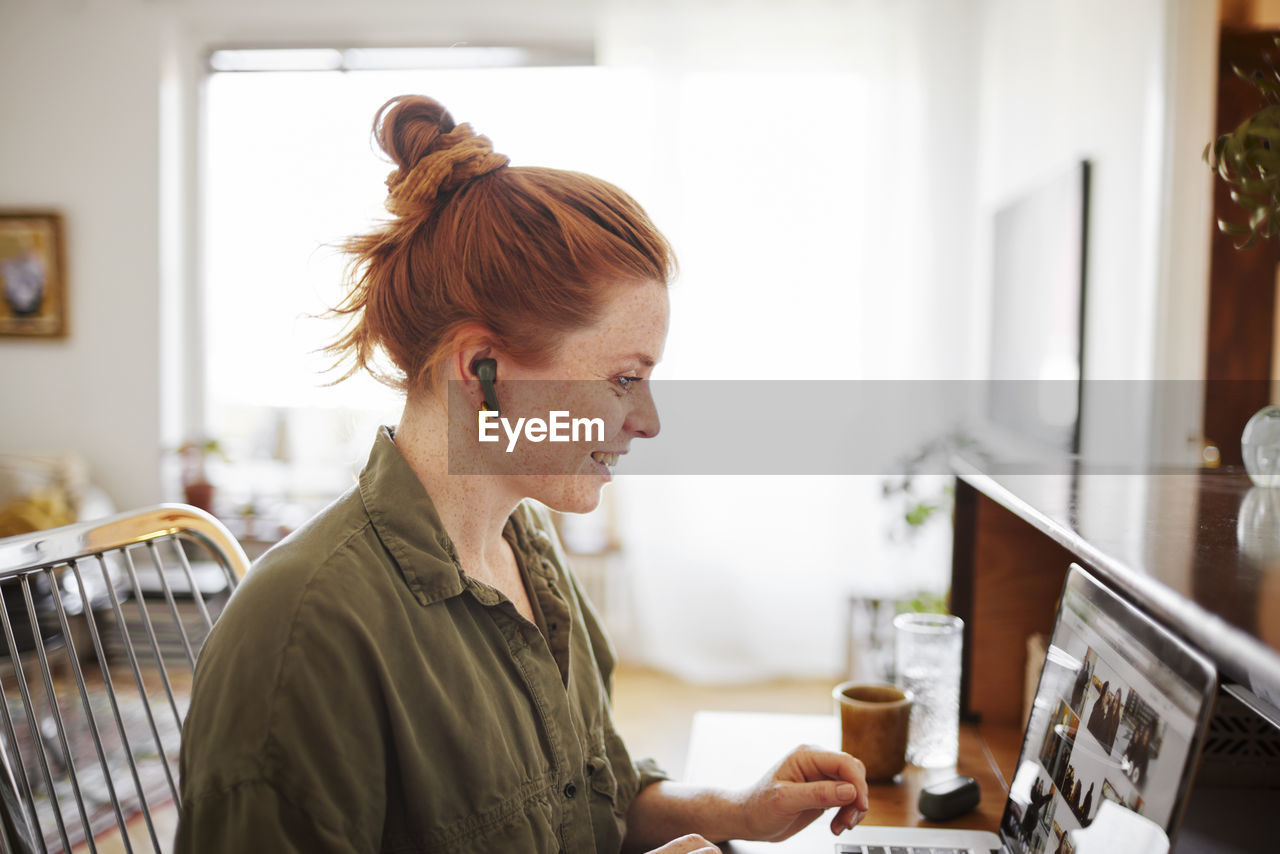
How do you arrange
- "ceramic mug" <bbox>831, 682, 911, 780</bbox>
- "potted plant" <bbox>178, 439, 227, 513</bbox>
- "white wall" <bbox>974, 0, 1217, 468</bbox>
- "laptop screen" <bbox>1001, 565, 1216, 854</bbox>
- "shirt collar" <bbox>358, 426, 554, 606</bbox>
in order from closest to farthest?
1. "laptop screen" <bbox>1001, 565, 1216, 854</bbox>
2. "shirt collar" <bbox>358, 426, 554, 606</bbox>
3. "ceramic mug" <bbox>831, 682, 911, 780</bbox>
4. "white wall" <bbox>974, 0, 1217, 468</bbox>
5. "potted plant" <bbox>178, 439, 227, 513</bbox>

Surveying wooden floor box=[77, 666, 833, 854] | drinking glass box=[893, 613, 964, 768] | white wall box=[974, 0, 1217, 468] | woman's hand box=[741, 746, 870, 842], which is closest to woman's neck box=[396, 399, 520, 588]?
woman's hand box=[741, 746, 870, 842]

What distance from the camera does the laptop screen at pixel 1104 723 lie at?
1.97 feet

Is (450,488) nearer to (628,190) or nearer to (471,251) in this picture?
(471,251)

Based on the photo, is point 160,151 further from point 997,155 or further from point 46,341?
point 997,155

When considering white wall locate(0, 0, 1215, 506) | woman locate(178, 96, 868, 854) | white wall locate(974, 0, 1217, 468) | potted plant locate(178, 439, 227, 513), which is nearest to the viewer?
woman locate(178, 96, 868, 854)

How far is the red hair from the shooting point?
0.89 metres

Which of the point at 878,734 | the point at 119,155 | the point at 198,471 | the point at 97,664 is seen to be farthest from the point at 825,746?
the point at 119,155

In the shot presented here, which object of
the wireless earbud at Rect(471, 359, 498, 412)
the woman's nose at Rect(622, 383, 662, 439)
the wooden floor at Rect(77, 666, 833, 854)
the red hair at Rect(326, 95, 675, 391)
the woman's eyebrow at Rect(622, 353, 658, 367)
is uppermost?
the red hair at Rect(326, 95, 675, 391)

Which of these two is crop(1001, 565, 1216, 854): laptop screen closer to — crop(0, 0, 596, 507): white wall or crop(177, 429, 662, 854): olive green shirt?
crop(177, 429, 662, 854): olive green shirt

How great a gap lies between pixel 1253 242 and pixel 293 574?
0.89 metres

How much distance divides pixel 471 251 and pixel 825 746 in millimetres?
751

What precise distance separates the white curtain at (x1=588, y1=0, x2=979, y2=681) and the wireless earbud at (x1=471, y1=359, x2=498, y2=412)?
2938mm

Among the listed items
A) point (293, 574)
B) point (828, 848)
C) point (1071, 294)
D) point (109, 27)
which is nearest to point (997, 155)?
point (1071, 294)

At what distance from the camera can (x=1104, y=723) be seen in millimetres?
741
